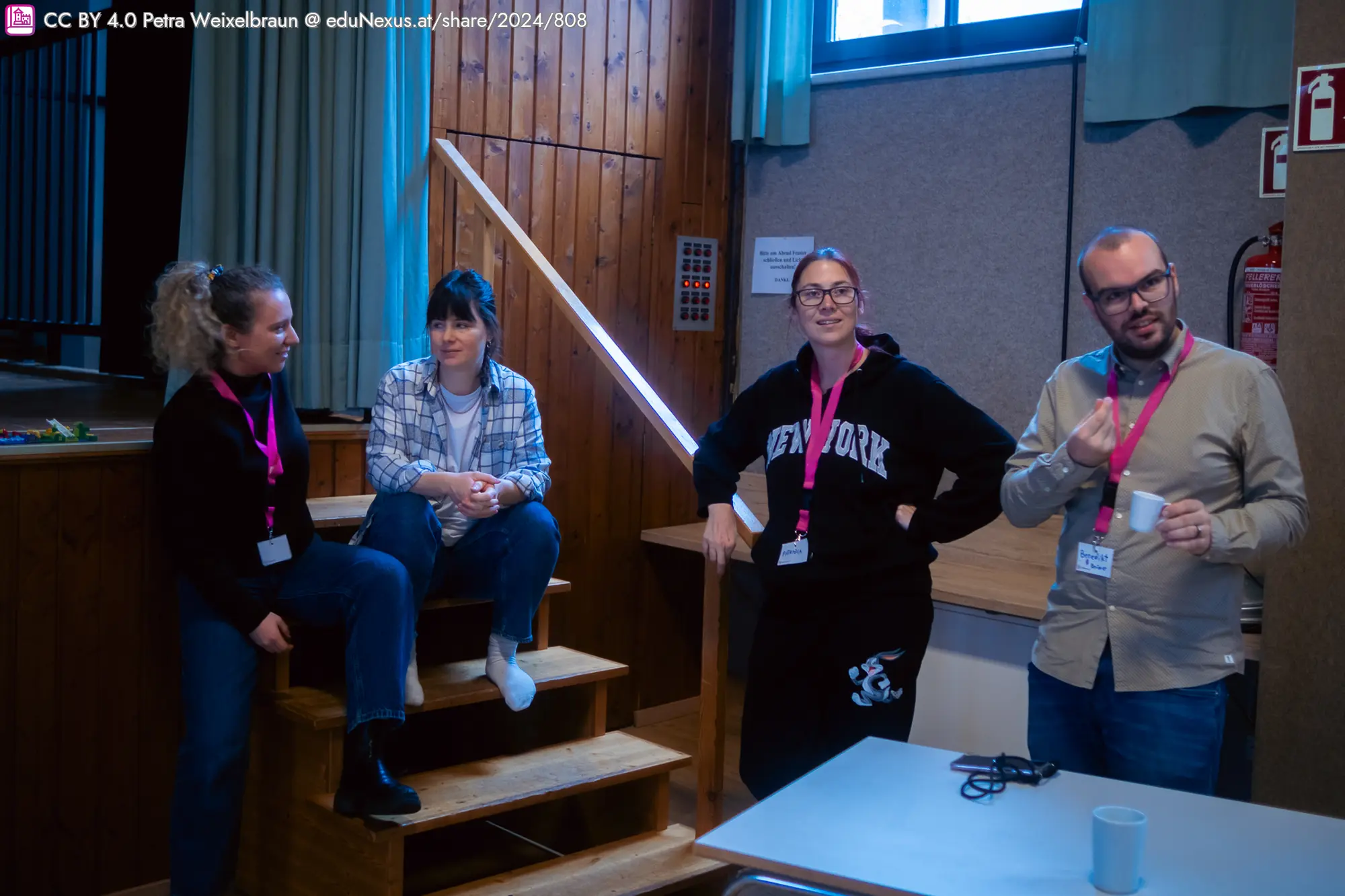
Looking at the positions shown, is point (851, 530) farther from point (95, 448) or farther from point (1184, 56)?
point (1184, 56)

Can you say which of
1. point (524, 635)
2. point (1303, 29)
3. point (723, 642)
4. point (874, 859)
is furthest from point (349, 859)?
point (1303, 29)

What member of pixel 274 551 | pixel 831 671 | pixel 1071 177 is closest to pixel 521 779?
pixel 274 551

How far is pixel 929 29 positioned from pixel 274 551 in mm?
2758

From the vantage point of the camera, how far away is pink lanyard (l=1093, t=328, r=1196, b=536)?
1.86 metres

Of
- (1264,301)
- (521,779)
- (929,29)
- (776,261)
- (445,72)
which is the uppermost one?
(929,29)

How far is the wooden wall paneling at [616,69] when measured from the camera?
400cm

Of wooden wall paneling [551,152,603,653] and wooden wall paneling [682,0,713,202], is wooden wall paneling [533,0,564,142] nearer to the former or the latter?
wooden wall paneling [551,152,603,653]

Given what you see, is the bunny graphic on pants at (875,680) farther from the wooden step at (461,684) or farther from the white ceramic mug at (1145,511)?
the wooden step at (461,684)

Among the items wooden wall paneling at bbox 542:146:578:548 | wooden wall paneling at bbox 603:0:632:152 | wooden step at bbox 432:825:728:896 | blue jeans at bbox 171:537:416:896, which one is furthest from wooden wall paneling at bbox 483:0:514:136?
wooden step at bbox 432:825:728:896

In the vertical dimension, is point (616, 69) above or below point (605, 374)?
above

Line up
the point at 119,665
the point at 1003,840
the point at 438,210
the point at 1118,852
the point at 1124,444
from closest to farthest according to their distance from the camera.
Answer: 1. the point at 1118,852
2. the point at 1003,840
3. the point at 1124,444
4. the point at 119,665
5. the point at 438,210

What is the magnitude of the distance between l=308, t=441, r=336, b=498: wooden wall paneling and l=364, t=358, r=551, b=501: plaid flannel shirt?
0.50 metres

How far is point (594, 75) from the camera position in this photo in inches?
156

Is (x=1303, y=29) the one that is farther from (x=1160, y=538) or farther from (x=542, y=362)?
(x=542, y=362)
